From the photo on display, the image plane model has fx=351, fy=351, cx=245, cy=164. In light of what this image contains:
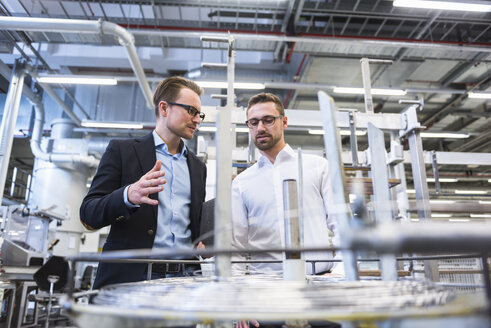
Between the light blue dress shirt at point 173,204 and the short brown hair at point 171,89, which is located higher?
the short brown hair at point 171,89

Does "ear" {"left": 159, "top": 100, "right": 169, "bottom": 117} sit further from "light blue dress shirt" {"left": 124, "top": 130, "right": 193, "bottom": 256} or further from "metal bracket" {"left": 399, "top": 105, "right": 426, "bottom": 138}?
"metal bracket" {"left": 399, "top": 105, "right": 426, "bottom": 138}

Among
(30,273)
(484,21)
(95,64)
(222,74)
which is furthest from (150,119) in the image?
(484,21)

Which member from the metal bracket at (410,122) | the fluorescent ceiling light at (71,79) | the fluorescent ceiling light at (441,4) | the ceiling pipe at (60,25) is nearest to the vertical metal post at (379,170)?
the metal bracket at (410,122)

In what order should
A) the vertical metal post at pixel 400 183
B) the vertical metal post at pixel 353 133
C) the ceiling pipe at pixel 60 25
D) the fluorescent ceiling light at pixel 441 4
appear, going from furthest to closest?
the ceiling pipe at pixel 60 25 → the fluorescent ceiling light at pixel 441 4 → the vertical metal post at pixel 400 183 → the vertical metal post at pixel 353 133

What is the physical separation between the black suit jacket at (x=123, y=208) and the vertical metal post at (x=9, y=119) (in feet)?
14.1

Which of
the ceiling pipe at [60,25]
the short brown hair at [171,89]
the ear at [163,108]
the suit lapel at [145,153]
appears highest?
the ceiling pipe at [60,25]

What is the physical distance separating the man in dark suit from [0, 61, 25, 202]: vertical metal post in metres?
4.30

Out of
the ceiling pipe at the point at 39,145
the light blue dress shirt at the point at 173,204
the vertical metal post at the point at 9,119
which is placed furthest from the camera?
the ceiling pipe at the point at 39,145

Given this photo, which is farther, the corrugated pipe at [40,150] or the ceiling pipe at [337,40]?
the corrugated pipe at [40,150]

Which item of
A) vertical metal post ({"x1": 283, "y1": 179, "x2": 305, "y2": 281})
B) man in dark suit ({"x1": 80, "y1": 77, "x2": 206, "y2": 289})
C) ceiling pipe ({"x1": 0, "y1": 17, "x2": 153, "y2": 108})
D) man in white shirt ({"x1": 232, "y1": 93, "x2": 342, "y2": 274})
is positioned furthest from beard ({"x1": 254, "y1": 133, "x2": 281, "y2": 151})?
ceiling pipe ({"x1": 0, "y1": 17, "x2": 153, "y2": 108})

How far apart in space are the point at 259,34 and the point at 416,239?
476 centimetres

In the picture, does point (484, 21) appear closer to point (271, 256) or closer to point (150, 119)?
point (271, 256)

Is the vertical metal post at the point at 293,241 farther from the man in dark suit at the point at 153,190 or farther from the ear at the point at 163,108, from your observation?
the ear at the point at 163,108

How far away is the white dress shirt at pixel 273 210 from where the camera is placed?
1204 mm
